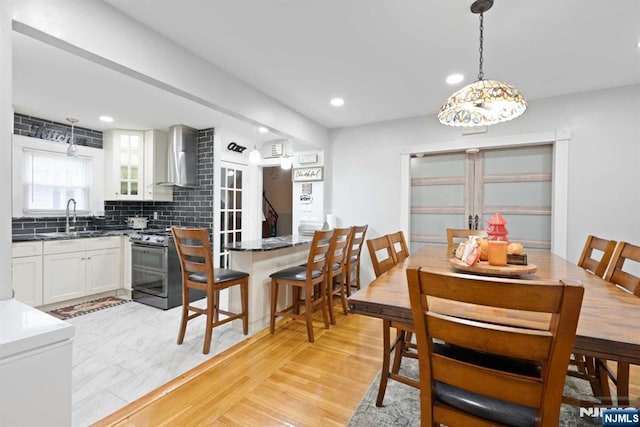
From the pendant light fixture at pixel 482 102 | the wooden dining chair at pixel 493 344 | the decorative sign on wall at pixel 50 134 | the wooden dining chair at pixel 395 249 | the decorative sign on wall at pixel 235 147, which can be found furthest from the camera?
the decorative sign on wall at pixel 235 147

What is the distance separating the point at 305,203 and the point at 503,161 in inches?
107

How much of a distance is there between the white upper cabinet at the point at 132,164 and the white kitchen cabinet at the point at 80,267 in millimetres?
736

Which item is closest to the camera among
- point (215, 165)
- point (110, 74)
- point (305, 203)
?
point (110, 74)

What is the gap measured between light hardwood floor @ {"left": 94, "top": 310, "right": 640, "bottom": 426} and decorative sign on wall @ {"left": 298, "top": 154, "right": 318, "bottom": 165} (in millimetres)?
2672

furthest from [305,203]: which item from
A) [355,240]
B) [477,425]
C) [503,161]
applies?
[477,425]

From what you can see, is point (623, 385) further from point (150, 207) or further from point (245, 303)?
Result: point (150, 207)

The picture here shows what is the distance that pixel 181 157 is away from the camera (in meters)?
4.08

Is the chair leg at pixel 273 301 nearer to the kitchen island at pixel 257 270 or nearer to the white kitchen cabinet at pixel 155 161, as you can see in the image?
the kitchen island at pixel 257 270

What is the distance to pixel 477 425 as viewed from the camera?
972 mm

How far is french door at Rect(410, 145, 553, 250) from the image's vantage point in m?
3.41

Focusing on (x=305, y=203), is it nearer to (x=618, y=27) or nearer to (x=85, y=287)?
(x=85, y=287)

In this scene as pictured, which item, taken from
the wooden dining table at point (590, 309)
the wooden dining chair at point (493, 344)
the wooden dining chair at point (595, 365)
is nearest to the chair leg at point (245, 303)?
the wooden dining table at point (590, 309)

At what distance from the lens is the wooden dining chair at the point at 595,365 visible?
1.52 m

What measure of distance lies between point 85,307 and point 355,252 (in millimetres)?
3353
